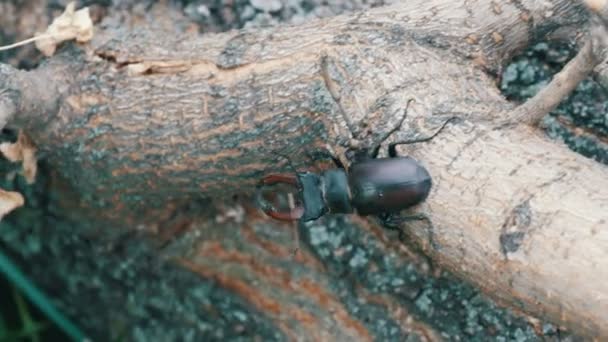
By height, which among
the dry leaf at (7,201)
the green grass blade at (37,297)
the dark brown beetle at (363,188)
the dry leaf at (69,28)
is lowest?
the green grass blade at (37,297)

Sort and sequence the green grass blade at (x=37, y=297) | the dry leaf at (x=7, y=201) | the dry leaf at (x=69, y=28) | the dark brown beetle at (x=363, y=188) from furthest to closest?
1. the green grass blade at (x=37, y=297)
2. the dry leaf at (x=69, y=28)
3. the dry leaf at (x=7, y=201)
4. the dark brown beetle at (x=363, y=188)

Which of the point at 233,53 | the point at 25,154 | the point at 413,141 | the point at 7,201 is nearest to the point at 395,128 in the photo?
the point at 413,141

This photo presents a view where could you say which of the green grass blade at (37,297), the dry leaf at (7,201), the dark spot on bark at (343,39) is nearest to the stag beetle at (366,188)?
the dark spot on bark at (343,39)

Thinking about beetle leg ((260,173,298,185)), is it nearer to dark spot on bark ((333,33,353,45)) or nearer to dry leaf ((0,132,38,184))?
dark spot on bark ((333,33,353,45))

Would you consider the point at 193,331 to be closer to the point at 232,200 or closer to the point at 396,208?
the point at 232,200

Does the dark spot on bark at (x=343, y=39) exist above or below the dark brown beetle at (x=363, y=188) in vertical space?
above

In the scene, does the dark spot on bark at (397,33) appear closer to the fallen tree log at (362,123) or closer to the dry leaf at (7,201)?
the fallen tree log at (362,123)

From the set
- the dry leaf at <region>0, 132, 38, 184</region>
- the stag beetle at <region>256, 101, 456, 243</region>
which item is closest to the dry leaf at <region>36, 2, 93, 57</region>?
the dry leaf at <region>0, 132, 38, 184</region>

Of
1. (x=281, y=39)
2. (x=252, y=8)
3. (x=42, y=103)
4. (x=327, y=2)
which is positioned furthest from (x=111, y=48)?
(x=327, y=2)

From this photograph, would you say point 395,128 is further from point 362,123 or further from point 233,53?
point 233,53
